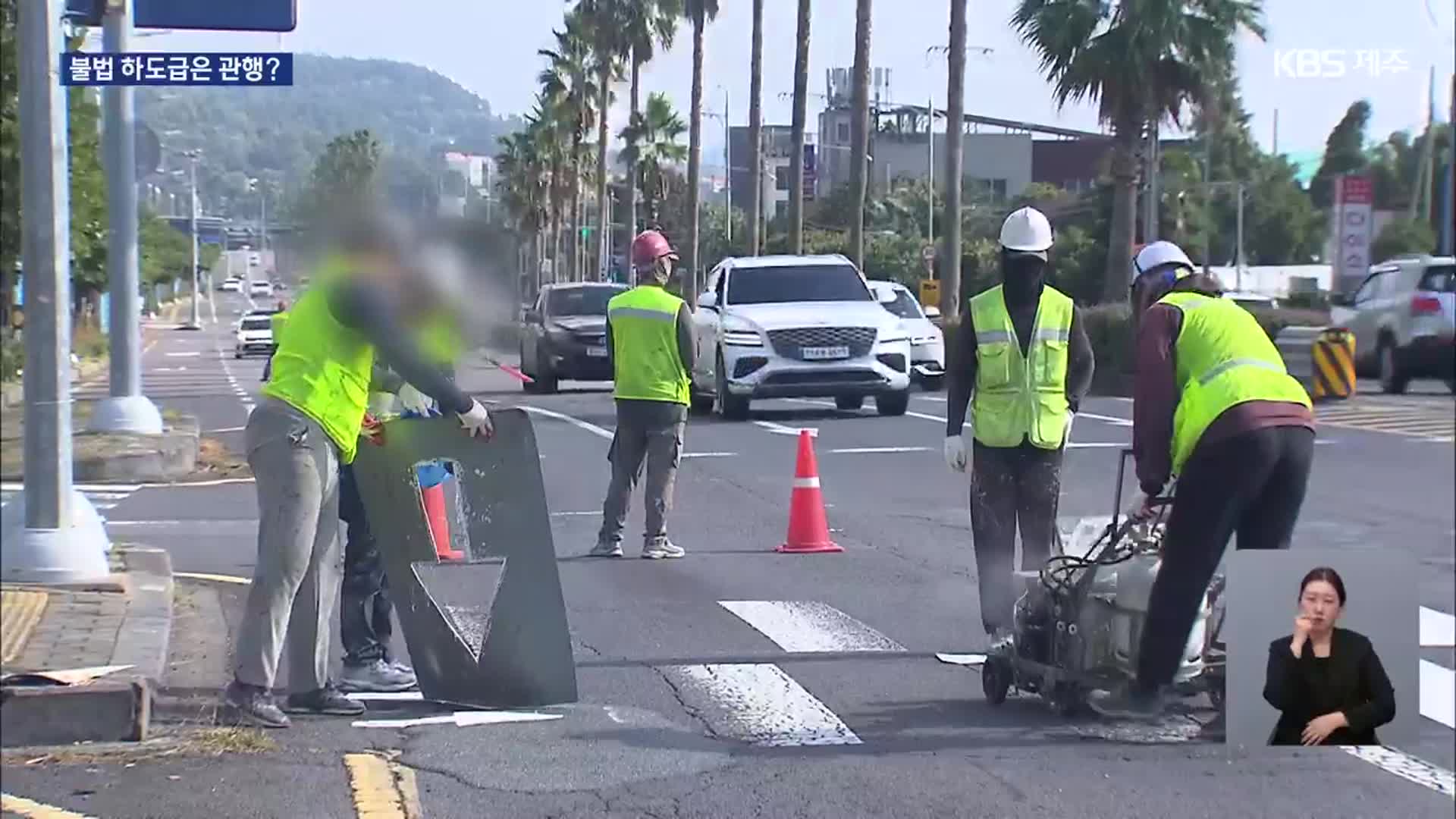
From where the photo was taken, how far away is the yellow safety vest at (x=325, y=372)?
4.44 m

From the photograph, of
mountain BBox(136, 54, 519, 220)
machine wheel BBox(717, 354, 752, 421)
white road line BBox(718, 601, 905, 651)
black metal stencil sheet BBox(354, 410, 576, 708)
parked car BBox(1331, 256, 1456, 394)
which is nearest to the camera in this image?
parked car BBox(1331, 256, 1456, 394)

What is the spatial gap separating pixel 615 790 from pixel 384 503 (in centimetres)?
97

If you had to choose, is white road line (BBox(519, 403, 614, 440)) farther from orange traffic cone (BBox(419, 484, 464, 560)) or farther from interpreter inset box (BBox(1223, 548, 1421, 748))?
interpreter inset box (BBox(1223, 548, 1421, 748))

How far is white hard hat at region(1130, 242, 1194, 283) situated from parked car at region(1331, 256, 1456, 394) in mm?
586

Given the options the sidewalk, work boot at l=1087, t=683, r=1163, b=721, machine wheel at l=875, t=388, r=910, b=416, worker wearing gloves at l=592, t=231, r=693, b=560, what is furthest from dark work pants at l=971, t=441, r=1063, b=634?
the sidewalk

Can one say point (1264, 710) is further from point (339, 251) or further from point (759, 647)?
point (759, 647)

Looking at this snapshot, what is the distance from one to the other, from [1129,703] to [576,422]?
1609mm

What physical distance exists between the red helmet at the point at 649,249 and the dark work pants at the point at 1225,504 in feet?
4.21

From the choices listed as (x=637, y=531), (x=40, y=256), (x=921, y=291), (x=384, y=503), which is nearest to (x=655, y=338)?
(x=921, y=291)

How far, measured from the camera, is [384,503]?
5.18m

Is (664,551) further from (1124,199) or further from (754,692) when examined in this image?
(1124,199)

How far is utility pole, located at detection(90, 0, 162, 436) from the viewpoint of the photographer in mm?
3914

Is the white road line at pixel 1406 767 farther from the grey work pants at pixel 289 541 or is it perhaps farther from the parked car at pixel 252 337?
the grey work pants at pixel 289 541

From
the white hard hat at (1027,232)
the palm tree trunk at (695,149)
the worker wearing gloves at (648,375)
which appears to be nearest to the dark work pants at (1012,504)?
the worker wearing gloves at (648,375)
